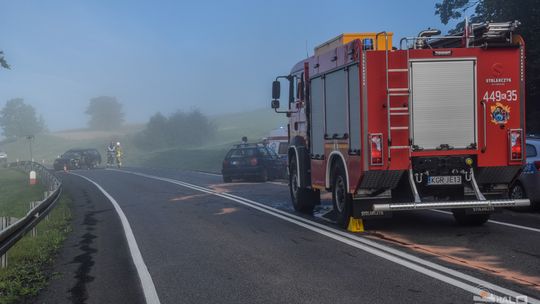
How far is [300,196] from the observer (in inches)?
524

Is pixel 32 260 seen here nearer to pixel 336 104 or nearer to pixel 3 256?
pixel 3 256

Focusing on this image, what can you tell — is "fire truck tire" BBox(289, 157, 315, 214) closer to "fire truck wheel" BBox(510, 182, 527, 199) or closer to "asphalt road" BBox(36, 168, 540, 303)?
"asphalt road" BBox(36, 168, 540, 303)

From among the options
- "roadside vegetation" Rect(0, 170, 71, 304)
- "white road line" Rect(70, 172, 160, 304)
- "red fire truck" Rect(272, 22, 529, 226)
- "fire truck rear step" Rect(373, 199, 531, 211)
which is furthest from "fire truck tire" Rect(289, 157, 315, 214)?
"roadside vegetation" Rect(0, 170, 71, 304)

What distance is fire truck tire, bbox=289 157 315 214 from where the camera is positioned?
1330cm

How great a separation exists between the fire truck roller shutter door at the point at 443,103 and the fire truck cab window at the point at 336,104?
1252 mm

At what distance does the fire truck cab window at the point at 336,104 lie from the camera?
10414mm

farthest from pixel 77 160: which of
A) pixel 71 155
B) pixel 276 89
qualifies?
pixel 276 89

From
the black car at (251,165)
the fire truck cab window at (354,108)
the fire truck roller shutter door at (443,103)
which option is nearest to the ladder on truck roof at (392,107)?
the fire truck roller shutter door at (443,103)

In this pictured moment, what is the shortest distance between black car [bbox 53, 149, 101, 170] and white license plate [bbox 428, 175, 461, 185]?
124ft

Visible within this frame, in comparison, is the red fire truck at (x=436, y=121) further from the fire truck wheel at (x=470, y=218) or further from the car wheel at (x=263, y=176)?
the car wheel at (x=263, y=176)

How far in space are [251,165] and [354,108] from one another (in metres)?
14.7

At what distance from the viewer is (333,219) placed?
1209 cm

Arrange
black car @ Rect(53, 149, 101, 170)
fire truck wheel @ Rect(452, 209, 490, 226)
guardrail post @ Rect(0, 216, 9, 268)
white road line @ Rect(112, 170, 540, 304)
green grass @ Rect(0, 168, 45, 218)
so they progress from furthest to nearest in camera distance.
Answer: black car @ Rect(53, 149, 101, 170)
green grass @ Rect(0, 168, 45, 218)
fire truck wheel @ Rect(452, 209, 490, 226)
guardrail post @ Rect(0, 216, 9, 268)
white road line @ Rect(112, 170, 540, 304)

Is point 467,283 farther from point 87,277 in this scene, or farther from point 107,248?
point 107,248
